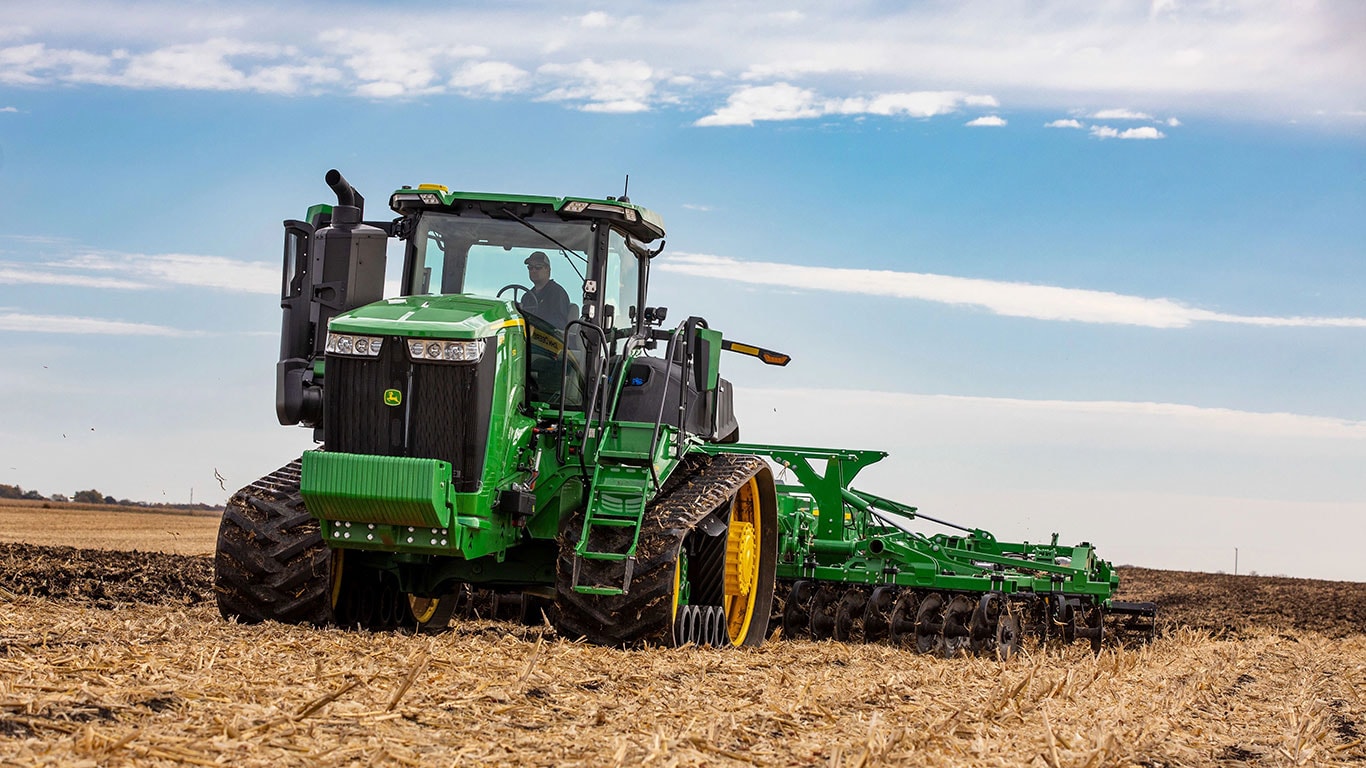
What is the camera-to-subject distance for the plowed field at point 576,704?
587 centimetres

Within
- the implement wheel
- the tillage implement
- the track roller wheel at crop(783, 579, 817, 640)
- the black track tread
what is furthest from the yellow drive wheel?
the black track tread

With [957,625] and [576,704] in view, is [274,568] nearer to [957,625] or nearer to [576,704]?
[576,704]

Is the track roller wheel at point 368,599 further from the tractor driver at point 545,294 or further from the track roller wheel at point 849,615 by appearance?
the track roller wheel at point 849,615

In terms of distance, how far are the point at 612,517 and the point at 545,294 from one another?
176 centimetres

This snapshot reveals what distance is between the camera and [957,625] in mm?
14539

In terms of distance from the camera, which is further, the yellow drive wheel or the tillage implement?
the yellow drive wheel

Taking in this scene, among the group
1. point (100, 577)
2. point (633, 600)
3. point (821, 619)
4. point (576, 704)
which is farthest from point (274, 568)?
point (100, 577)

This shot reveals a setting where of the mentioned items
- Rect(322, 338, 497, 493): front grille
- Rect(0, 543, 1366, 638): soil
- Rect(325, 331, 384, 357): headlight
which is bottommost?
Rect(0, 543, 1366, 638): soil

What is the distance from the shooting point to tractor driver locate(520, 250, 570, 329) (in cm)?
1074

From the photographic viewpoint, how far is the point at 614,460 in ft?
34.6

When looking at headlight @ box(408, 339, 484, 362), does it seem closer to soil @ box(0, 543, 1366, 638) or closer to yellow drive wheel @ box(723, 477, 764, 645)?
yellow drive wheel @ box(723, 477, 764, 645)

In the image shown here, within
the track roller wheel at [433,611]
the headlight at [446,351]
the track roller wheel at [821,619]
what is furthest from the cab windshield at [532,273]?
the track roller wheel at [821,619]

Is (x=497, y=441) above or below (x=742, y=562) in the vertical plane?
above

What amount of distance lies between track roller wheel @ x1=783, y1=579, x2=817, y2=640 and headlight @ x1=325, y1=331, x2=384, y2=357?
6.06m
